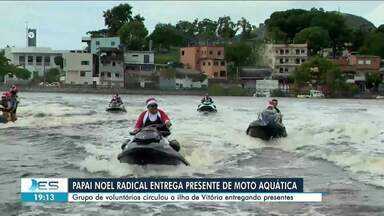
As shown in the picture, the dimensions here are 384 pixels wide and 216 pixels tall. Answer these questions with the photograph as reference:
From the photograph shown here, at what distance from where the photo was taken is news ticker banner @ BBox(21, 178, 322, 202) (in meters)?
9.31

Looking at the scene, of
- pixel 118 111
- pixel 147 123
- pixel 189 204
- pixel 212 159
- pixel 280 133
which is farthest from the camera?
pixel 118 111

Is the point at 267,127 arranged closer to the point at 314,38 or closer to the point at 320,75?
the point at 320,75

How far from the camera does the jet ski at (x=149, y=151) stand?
41.2ft

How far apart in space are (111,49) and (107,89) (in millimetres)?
6357

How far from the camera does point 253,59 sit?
99.3 m

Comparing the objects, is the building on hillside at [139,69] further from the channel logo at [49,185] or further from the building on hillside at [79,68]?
the channel logo at [49,185]

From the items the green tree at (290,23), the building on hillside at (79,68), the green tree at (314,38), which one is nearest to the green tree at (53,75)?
the building on hillside at (79,68)

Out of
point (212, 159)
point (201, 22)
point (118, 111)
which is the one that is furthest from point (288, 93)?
point (212, 159)

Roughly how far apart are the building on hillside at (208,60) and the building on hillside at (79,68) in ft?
49.1

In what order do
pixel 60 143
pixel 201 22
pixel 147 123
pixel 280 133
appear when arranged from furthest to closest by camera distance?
pixel 201 22 → pixel 280 133 → pixel 60 143 → pixel 147 123

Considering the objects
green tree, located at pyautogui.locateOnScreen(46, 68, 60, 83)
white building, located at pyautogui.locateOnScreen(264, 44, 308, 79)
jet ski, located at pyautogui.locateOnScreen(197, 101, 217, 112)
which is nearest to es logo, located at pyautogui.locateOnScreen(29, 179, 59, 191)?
jet ski, located at pyautogui.locateOnScreen(197, 101, 217, 112)

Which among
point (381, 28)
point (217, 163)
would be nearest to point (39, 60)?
point (381, 28)

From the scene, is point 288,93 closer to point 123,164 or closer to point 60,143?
point 60,143

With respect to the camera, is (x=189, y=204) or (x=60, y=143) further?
(x=60, y=143)
